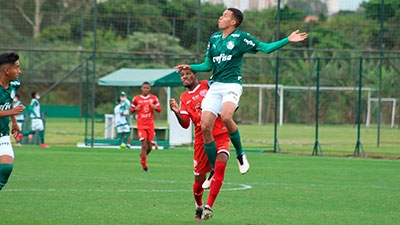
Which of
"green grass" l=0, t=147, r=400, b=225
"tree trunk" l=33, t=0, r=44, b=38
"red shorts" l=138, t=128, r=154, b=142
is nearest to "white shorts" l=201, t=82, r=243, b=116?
"green grass" l=0, t=147, r=400, b=225

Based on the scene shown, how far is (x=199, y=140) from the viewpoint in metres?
8.75

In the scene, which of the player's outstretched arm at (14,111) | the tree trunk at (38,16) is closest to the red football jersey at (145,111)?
the player's outstretched arm at (14,111)

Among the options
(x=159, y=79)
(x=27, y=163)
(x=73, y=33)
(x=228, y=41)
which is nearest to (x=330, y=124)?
(x=73, y=33)

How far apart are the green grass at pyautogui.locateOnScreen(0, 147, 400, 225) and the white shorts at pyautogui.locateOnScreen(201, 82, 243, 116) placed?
152cm

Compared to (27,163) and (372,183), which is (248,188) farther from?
(27,163)

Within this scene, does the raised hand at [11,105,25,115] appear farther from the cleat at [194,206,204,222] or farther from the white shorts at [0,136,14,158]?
the cleat at [194,206,204,222]

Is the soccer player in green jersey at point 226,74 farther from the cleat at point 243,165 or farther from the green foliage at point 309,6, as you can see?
the green foliage at point 309,6

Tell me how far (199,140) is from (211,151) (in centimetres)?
55

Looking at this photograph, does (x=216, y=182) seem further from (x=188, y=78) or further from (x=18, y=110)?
(x=18, y=110)

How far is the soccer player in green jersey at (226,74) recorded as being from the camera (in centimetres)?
815

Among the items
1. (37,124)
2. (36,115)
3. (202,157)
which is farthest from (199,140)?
(37,124)

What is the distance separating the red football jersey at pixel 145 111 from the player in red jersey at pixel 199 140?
823cm

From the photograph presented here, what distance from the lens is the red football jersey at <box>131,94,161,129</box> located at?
17.3m

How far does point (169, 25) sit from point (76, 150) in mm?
12207
